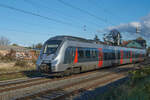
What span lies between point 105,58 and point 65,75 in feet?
21.2

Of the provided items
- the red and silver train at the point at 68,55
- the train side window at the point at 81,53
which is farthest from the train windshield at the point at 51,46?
the train side window at the point at 81,53

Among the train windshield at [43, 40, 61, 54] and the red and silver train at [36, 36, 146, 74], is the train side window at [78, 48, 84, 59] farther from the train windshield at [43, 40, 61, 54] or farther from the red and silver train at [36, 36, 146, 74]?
the train windshield at [43, 40, 61, 54]

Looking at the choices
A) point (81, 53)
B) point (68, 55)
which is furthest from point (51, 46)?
point (81, 53)

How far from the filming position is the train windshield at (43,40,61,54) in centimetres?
1175

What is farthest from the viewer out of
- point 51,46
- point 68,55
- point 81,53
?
point 81,53

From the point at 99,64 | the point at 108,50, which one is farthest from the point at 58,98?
the point at 108,50

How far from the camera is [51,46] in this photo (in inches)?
476

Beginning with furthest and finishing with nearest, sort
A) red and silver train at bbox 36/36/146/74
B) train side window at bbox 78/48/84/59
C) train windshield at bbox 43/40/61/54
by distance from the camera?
1. train side window at bbox 78/48/84/59
2. train windshield at bbox 43/40/61/54
3. red and silver train at bbox 36/36/146/74

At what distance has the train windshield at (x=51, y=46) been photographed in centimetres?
1175

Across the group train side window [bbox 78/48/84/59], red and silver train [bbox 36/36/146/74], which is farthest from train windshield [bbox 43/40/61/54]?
train side window [bbox 78/48/84/59]

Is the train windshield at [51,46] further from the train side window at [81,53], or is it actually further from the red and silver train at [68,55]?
the train side window at [81,53]

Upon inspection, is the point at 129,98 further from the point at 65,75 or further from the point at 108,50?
the point at 108,50

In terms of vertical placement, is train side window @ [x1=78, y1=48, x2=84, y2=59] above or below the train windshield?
below

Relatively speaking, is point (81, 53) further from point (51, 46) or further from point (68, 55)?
point (51, 46)
